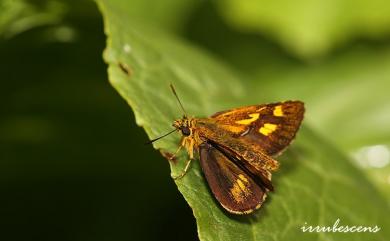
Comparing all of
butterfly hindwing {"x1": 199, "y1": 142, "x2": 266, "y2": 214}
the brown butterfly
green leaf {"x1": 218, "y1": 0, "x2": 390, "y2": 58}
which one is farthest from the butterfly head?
green leaf {"x1": 218, "y1": 0, "x2": 390, "y2": 58}

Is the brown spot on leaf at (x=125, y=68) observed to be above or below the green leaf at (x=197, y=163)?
above

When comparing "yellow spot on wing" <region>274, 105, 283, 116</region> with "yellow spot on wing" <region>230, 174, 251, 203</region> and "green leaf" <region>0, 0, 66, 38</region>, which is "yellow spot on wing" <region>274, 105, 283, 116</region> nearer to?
"yellow spot on wing" <region>230, 174, 251, 203</region>

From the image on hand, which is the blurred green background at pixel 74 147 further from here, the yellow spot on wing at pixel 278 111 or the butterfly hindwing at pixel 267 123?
the yellow spot on wing at pixel 278 111

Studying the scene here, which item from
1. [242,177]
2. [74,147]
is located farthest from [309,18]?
[242,177]

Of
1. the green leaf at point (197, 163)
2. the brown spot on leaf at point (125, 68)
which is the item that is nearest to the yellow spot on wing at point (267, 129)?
the green leaf at point (197, 163)

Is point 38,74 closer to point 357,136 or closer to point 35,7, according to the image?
point 35,7
